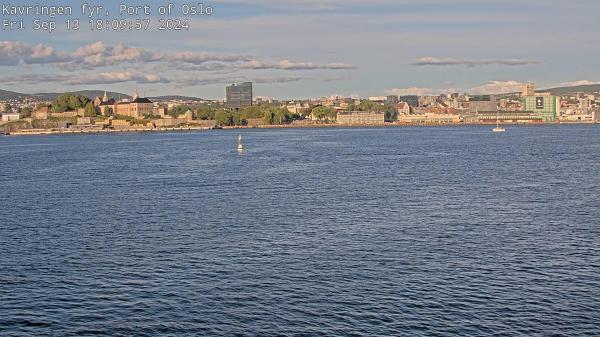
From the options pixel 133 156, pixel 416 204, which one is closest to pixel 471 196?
pixel 416 204

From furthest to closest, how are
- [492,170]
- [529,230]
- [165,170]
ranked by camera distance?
[165,170], [492,170], [529,230]

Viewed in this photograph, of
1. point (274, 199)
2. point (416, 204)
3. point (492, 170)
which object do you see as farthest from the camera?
point (492, 170)

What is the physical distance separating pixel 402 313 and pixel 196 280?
22.3ft

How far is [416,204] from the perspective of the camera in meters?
39.6

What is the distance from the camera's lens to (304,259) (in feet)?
86.9

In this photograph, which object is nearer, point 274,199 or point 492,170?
point 274,199

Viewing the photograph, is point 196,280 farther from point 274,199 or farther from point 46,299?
point 274,199

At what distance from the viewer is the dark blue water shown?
66.3 ft

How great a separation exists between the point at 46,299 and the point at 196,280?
441 cm

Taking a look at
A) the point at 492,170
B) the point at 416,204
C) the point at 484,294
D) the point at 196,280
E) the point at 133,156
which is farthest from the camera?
the point at 133,156

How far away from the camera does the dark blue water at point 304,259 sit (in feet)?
66.3

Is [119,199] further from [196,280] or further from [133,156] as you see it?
[133,156]

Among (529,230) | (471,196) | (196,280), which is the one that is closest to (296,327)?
(196,280)

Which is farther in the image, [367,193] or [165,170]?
[165,170]
